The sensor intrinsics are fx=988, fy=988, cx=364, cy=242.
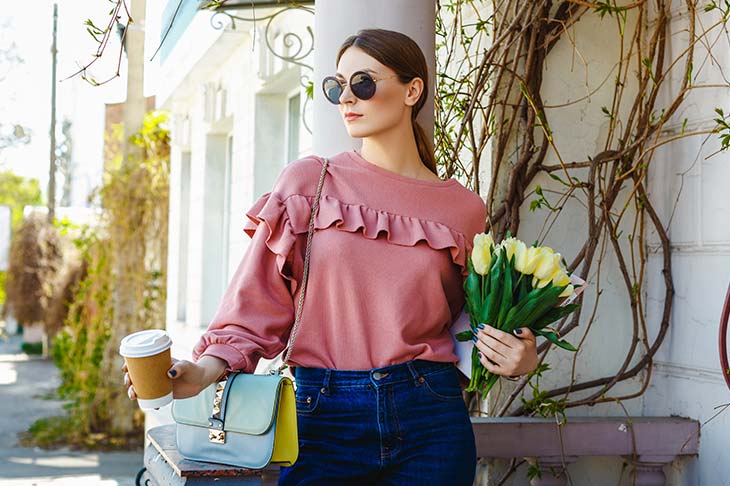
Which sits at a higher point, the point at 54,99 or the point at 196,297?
the point at 54,99

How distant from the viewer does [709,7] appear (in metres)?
3.00

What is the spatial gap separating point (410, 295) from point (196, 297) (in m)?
6.74

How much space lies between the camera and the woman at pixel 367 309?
2098mm

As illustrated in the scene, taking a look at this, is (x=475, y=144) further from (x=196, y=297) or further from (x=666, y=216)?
(x=196, y=297)

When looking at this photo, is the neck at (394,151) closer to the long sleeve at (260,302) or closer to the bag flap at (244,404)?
the long sleeve at (260,302)

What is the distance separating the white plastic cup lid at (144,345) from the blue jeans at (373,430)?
16.1 inches

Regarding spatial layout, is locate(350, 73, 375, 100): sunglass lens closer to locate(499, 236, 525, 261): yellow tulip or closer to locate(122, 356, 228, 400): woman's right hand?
locate(499, 236, 525, 261): yellow tulip

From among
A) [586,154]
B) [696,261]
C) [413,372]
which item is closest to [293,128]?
[586,154]

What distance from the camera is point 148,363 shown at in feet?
6.07

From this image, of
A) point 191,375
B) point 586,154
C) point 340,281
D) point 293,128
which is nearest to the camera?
point 191,375

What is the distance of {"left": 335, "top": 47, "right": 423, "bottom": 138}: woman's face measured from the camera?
2248mm

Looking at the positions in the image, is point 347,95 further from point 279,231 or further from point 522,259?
point 522,259

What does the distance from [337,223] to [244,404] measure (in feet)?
1.43

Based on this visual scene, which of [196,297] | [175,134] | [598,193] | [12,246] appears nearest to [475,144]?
[598,193]
